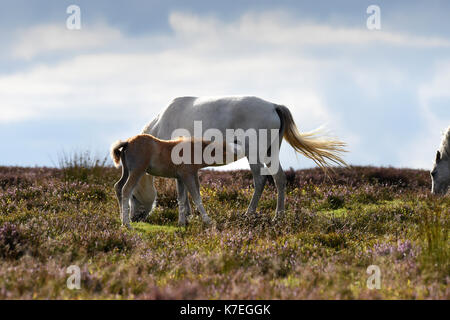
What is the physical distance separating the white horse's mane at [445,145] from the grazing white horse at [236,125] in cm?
404

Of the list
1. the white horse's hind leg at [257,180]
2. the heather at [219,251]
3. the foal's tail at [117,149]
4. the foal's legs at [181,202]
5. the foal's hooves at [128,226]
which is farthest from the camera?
the white horse's hind leg at [257,180]

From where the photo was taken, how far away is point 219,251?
244 inches

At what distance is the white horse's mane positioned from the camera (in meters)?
12.1

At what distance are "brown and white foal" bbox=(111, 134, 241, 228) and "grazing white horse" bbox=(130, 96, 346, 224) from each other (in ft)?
1.50

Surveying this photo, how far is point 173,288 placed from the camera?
4480 mm

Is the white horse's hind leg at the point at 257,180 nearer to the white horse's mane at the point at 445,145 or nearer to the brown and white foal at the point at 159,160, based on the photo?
the brown and white foal at the point at 159,160

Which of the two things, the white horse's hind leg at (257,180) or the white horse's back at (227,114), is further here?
the white horse's hind leg at (257,180)

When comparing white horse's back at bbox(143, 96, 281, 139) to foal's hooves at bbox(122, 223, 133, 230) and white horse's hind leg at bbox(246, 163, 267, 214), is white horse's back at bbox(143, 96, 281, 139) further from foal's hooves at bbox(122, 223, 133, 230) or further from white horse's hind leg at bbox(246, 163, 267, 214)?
foal's hooves at bbox(122, 223, 133, 230)

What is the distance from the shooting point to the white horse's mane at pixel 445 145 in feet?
39.8

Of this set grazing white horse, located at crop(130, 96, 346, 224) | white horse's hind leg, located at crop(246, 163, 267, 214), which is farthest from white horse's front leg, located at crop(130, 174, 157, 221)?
white horse's hind leg, located at crop(246, 163, 267, 214)

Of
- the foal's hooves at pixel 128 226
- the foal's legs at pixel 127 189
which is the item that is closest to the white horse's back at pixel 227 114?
the foal's legs at pixel 127 189

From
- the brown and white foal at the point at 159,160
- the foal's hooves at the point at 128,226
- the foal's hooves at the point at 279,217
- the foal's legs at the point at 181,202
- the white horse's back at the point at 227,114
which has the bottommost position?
the foal's hooves at the point at 279,217

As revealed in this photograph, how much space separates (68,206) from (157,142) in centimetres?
322
